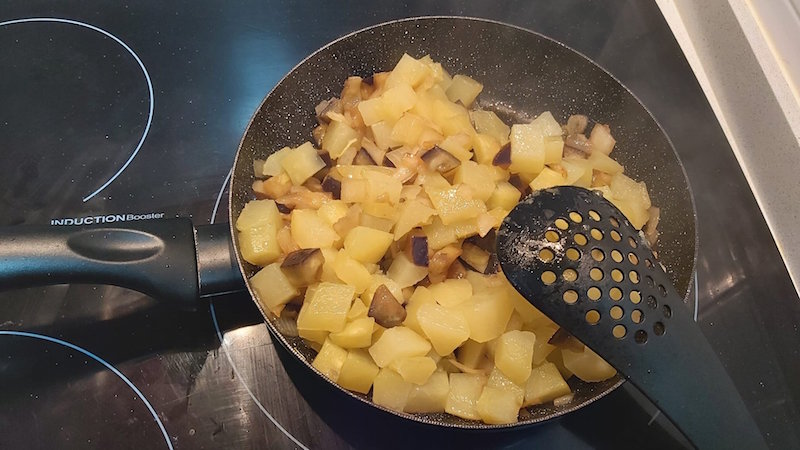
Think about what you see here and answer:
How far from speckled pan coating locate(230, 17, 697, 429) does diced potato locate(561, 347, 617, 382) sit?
25 centimetres

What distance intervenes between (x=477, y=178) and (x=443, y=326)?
296 mm

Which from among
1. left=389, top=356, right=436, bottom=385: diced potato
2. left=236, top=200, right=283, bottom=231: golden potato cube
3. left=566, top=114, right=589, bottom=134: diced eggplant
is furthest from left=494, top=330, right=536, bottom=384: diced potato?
left=566, top=114, right=589, bottom=134: diced eggplant

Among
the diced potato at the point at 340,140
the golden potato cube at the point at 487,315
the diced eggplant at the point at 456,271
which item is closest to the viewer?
the golden potato cube at the point at 487,315

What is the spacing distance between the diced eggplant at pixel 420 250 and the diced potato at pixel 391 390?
0.63 ft

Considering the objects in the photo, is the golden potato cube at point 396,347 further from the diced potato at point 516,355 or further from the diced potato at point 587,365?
the diced potato at point 587,365

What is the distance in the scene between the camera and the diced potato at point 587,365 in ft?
3.45

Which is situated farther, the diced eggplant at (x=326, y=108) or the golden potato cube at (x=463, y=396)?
the diced eggplant at (x=326, y=108)

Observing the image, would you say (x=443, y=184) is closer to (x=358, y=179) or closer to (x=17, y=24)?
(x=358, y=179)

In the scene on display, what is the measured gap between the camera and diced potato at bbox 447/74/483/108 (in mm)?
1362

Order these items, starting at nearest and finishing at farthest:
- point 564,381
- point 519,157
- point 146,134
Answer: point 564,381
point 519,157
point 146,134

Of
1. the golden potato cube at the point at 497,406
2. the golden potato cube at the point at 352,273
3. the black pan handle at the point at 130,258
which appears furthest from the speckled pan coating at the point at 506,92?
the golden potato cube at the point at 497,406

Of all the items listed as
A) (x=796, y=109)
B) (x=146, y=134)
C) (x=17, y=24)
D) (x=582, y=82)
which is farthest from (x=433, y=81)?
(x=17, y=24)

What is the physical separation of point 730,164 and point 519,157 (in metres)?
A: 0.55

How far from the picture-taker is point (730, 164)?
4.65 ft
